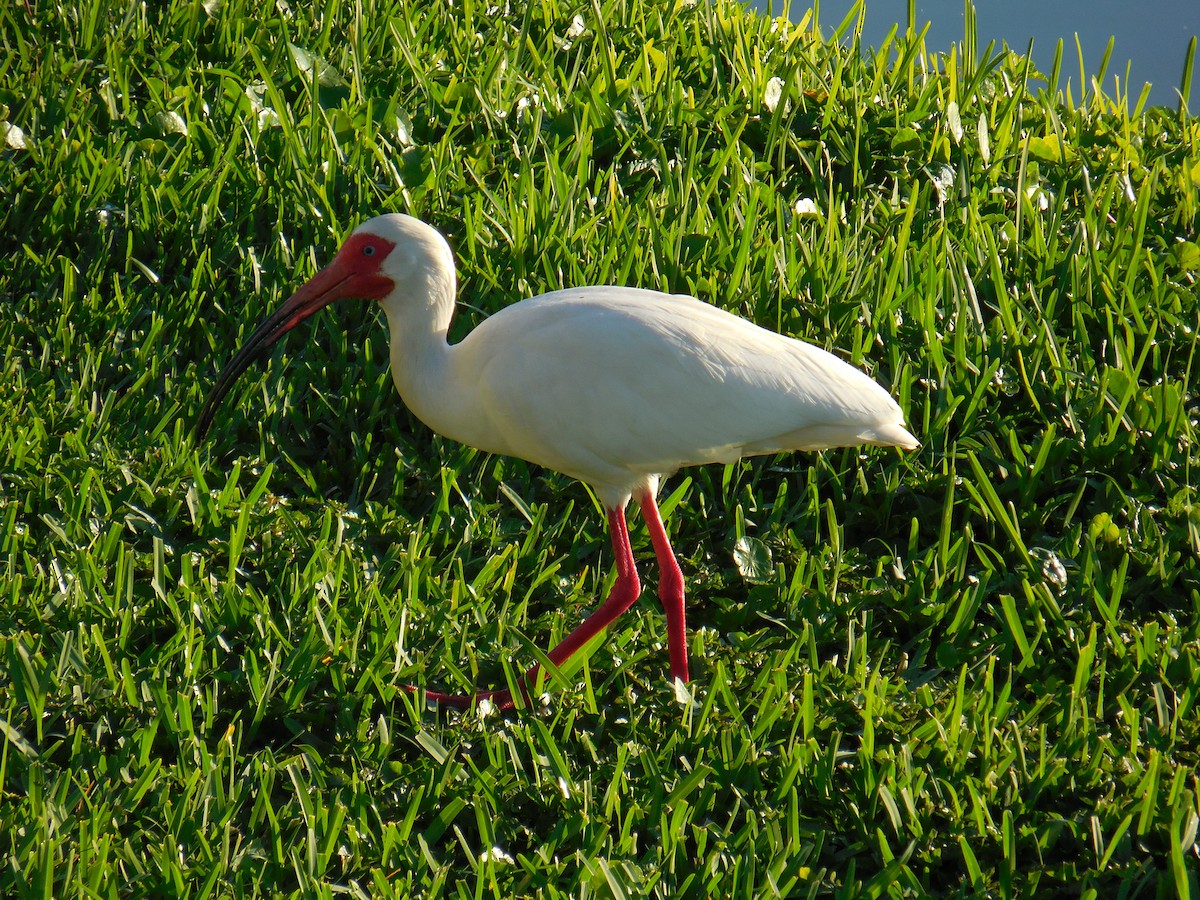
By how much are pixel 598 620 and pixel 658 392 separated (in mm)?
591

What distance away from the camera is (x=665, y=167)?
186 inches

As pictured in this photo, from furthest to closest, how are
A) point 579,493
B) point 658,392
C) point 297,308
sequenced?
point 579,493, point 297,308, point 658,392

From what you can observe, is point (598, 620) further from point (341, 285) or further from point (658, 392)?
point (341, 285)

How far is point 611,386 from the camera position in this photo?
316 cm

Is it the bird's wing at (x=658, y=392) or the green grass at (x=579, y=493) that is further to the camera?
the bird's wing at (x=658, y=392)

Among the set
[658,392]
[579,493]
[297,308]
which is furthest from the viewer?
[579,493]

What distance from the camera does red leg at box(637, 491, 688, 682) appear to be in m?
3.21

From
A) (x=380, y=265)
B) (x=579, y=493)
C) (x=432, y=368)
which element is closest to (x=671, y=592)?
(x=579, y=493)

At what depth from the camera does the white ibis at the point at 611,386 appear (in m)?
3.14

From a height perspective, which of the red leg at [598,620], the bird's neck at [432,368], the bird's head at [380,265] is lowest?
the red leg at [598,620]

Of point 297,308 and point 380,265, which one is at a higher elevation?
A: point 380,265

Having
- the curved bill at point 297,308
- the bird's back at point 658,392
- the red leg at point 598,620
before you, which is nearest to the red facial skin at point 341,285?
the curved bill at point 297,308

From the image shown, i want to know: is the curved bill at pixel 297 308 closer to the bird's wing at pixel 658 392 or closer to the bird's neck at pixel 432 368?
the bird's neck at pixel 432 368

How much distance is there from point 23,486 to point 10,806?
1185 mm
